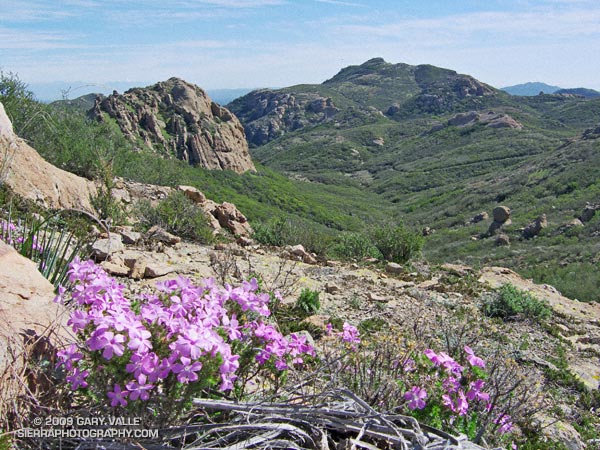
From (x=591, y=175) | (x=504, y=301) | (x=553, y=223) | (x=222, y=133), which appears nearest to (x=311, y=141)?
(x=222, y=133)

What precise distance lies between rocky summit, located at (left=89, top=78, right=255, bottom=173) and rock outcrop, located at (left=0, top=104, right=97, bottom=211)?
43.6m

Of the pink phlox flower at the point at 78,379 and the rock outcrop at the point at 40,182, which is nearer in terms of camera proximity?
the pink phlox flower at the point at 78,379

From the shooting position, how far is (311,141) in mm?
117562

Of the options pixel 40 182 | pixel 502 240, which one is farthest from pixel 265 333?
pixel 502 240

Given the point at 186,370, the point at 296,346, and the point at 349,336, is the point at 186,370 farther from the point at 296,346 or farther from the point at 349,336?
the point at 349,336

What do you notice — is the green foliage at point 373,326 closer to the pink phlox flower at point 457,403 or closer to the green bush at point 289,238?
the pink phlox flower at point 457,403

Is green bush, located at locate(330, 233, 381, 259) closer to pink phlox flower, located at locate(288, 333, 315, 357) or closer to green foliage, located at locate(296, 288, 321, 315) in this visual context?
green foliage, located at locate(296, 288, 321, 315)

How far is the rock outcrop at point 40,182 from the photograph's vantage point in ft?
24.2

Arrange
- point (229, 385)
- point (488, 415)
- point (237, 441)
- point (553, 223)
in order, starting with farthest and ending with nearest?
point (553, 223) < point (488, 415) < point (237, 441) < point (229, 385)

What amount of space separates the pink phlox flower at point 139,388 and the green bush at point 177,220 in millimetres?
7112

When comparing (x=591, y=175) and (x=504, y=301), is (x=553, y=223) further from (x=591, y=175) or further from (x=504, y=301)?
(x=504, y=301)

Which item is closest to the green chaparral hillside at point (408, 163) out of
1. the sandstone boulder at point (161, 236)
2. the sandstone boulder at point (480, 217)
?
the sandstone boulder at point (480, 217)

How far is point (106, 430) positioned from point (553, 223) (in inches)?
1158

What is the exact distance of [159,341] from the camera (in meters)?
1.77
